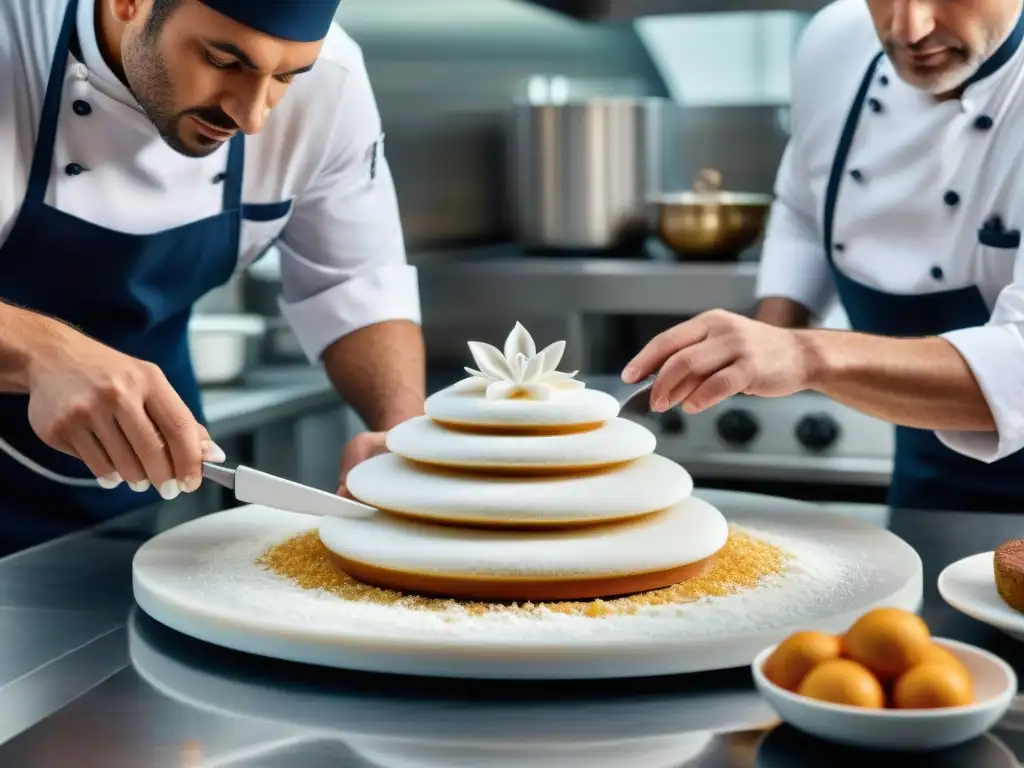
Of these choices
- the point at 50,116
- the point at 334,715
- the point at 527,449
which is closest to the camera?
the point at 334,715

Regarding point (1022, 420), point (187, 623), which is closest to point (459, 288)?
point (1022, 420)

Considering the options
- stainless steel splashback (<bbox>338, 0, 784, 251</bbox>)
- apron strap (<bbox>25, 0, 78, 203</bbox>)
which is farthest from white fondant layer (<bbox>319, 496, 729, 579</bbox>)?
stainless steel splashback (<bbox>338, 0, 784, 251</bbox>)

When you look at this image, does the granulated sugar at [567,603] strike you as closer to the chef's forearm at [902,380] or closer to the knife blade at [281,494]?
the knife blade at [281,494]

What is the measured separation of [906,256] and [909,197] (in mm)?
84

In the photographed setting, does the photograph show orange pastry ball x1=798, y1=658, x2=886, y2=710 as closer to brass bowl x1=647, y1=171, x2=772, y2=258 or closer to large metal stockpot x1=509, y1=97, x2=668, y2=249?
brass bowl x1=647, y1=171, x2=772, y2=258

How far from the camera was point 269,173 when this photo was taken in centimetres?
181

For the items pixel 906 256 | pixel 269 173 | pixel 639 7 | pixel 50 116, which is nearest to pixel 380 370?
pixel 269 173

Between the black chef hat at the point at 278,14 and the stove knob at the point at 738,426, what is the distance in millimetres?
1501

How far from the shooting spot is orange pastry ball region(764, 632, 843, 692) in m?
0.82

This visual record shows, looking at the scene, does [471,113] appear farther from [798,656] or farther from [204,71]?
[798,656]

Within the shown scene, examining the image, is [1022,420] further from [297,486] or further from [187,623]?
[187,623]

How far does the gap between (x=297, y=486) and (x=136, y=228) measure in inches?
25.8

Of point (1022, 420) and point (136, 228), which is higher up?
point (136, 228)

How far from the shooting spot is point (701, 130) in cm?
335
